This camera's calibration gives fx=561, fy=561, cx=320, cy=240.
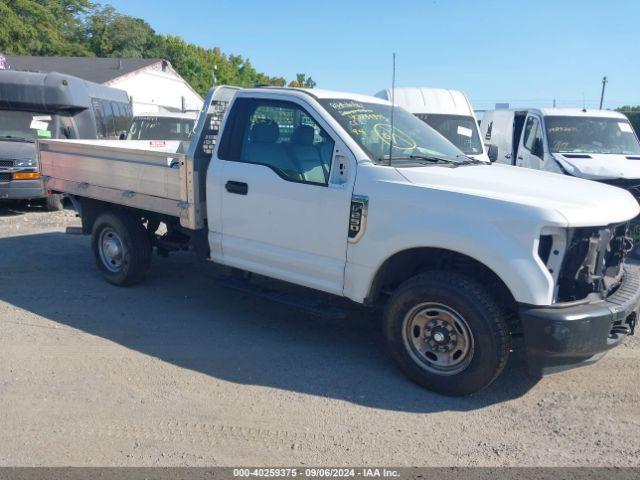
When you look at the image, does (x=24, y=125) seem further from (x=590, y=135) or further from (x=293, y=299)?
(x=590, y=135)

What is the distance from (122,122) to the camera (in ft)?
53.2

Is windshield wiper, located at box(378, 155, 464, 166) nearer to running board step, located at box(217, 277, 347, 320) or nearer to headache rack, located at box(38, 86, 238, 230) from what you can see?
running board step, located at box(217, 277, 347, 320)

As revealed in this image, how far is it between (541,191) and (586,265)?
59cm

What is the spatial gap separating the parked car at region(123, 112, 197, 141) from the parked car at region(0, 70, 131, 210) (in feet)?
4.09

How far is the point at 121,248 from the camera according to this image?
6.30m

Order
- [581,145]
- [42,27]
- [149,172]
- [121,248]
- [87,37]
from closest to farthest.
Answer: [149,172]
[121,248]
[581,145]
[42,27]
[87,37]

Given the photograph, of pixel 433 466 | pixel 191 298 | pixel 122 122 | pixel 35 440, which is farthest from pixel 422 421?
pixel 122 122

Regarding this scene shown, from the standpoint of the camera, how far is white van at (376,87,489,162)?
9750 mm

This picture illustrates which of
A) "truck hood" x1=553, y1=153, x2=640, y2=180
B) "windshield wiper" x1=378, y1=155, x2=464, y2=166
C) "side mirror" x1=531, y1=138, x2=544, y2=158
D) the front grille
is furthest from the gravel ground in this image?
"side mirror" x1=531, y1=138, x2=544, y2=158

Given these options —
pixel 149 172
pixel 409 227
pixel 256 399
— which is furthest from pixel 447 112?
pixel 256 399

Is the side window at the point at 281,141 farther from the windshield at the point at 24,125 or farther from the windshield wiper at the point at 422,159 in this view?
the windshield at the point at 24,125

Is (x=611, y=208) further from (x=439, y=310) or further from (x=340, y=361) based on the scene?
(x=340, y=361)

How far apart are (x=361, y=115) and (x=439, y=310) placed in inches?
71.6

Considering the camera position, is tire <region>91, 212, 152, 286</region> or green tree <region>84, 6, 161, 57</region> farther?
green tree <region>84, 6, 161, 57</region>
